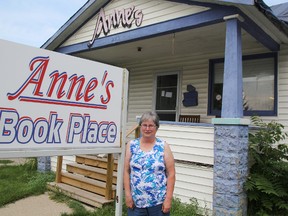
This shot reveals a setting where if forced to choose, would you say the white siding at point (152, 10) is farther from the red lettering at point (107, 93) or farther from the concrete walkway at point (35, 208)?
the concrete walkway at point (35, 208)

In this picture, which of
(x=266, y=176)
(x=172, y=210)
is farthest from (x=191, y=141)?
(x=266, y=176)

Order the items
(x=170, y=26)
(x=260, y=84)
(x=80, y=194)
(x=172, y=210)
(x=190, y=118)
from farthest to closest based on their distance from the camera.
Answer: (x=190, y=118) < (x=260, y=84) < (x=170, y=26) < (x=80, y=194) < (x=172, y=210)

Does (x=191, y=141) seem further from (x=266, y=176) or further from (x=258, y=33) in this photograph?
(x=258, y=33)

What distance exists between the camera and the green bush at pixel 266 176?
4363mm

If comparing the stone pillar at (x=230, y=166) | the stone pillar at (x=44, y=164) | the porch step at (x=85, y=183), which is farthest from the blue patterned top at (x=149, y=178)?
the stone pillar at (x=44, y=164)

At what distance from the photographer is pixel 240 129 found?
437 cm

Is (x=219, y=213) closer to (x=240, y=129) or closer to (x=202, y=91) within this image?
(x=240, y=129)

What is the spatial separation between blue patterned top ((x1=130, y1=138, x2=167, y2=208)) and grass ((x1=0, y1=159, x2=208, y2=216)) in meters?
2.17

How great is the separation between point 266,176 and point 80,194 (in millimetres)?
3225

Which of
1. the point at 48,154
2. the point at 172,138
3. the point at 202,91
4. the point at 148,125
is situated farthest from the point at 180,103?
the point at 48,154

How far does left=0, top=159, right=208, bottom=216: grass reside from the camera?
4781 mm

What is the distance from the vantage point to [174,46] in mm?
7242

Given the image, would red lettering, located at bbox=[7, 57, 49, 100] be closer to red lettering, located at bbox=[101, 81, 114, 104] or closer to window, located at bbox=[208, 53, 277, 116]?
red lettering, located at bbox=[101, 81, 114, 104]

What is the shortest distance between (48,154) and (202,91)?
5.57 meters
